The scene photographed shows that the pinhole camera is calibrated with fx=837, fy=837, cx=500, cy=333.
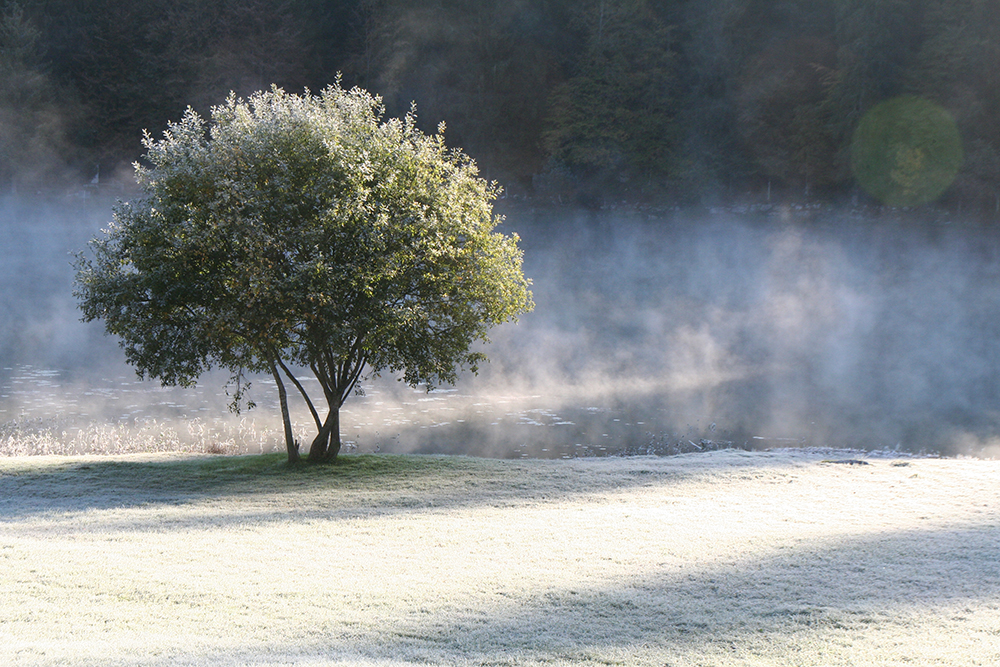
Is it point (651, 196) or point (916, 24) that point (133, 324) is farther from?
point (916, 24)

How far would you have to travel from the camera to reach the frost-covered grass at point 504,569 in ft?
20.7

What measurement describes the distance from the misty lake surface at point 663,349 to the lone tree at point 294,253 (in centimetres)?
657

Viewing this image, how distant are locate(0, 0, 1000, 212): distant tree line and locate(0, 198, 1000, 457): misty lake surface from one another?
3.53 meters

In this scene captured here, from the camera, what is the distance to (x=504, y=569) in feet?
28.3

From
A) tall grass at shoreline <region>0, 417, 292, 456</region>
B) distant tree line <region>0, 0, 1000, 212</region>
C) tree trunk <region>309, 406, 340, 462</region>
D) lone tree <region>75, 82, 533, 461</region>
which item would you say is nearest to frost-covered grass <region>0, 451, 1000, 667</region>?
tree trunk <region>309, 406, 340, 462</region>

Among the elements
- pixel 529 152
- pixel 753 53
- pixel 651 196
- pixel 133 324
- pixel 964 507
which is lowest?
pixel 964 507

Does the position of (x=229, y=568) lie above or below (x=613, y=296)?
below

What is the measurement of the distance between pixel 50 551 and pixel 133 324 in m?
6.87

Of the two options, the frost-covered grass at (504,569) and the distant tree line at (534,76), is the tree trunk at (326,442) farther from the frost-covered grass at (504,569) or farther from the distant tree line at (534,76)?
the distant tree line at (534,76)

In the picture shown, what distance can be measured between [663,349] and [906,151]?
17.3 metres

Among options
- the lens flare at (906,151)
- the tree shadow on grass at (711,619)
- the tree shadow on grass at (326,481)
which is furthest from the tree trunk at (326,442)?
the lens flare at (906,151)

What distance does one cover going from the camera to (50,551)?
903 centimetres

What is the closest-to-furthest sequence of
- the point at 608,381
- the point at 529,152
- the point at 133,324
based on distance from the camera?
the point at 133,324 → the point at 608,381 → the point at 529,152

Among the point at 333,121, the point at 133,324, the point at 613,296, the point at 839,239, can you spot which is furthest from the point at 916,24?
the point at 133,324
